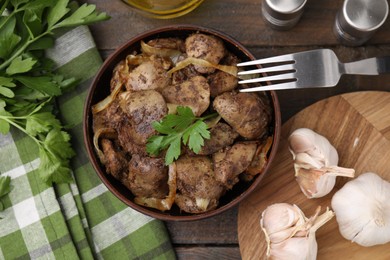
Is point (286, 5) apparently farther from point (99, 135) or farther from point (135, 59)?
point (99, 135)

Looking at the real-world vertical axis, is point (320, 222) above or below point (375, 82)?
below

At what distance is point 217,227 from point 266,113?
0.47 meters

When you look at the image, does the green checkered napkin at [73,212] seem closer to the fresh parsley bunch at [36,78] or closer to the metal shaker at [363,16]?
the fresh parsley bunch at [36,78]

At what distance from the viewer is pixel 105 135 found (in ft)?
5.39

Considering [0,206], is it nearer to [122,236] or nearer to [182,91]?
[122,236]

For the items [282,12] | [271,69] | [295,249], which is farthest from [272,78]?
[295,249]

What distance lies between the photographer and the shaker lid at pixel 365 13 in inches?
71.4

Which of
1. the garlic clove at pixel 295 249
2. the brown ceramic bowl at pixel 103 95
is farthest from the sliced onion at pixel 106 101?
the garlic clove at pixel 295 249

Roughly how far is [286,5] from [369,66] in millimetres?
322

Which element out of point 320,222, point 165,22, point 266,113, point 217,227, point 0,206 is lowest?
point 217,227

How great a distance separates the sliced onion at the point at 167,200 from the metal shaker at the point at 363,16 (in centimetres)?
75

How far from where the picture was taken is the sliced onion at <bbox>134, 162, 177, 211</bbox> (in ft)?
5.20

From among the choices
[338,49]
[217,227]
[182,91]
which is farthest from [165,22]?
[217,227]

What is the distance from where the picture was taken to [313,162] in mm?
1691
